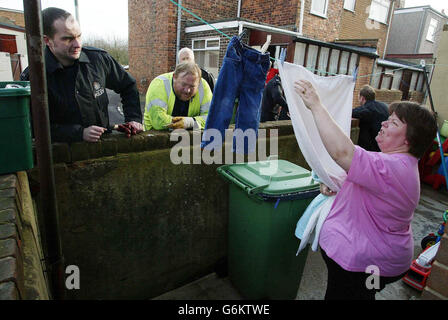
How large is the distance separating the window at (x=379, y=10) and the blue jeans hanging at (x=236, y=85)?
15.0 m

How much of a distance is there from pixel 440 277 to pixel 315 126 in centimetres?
129

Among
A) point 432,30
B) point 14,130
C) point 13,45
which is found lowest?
point 14,130

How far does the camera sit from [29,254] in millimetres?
1161

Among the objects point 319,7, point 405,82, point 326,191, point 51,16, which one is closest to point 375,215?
point 326,191

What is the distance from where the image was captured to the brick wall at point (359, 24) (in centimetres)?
1273

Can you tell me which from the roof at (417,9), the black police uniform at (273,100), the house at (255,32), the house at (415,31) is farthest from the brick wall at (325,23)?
the roof at (417,9)

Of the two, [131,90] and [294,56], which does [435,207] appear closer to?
[131,90]

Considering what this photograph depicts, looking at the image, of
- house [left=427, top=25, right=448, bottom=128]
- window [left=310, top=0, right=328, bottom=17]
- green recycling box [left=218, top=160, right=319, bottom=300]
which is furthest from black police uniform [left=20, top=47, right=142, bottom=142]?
window [left=310, top=0, right=328, bottom=17]

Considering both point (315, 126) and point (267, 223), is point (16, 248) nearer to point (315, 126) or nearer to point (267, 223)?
point (267, 223)

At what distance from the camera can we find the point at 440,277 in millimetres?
1813

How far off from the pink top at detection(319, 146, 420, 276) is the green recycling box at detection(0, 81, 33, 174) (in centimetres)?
174

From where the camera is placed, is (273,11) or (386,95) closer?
(273,11)
